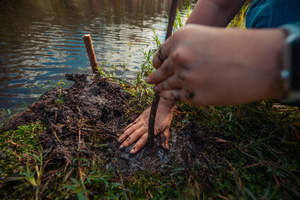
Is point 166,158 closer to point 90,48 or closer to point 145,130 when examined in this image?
point 145,130

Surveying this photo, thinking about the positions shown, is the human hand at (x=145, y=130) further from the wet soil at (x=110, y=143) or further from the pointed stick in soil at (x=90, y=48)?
the pointed stick in soil at (x=90, y=48)

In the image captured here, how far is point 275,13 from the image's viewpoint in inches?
47.6

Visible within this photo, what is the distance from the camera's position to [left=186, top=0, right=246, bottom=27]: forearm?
160 centimetres

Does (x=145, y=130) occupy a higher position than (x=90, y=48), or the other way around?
(x=90, y=48)

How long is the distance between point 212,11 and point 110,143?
6.19ft

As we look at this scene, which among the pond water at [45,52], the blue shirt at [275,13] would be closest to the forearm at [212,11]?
the blue shirt at [275,13]

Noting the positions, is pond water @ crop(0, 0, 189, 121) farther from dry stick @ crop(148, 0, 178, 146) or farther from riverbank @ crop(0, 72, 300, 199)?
riverbank @ crop(0, 72, 300, 199)

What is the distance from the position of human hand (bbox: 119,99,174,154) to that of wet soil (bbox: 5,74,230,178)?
0.24 feet

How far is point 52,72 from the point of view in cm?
511

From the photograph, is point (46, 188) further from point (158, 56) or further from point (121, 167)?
point (158, 56)

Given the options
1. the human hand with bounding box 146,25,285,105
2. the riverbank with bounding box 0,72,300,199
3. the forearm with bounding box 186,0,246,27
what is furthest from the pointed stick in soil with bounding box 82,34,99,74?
the human hand with bounding box 146,25,285,105

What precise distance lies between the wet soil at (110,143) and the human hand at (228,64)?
2.84ft

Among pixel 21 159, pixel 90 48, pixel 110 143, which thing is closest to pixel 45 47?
pixel 90 48

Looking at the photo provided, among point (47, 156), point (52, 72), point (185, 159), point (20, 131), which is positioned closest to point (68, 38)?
point (52, 72)
